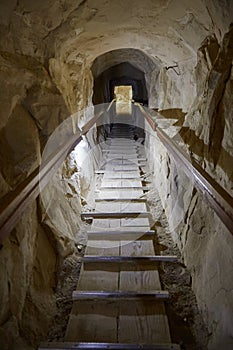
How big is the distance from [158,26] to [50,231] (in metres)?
1.88

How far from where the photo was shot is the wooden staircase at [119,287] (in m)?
1.63

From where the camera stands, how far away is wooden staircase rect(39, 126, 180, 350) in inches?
64.1

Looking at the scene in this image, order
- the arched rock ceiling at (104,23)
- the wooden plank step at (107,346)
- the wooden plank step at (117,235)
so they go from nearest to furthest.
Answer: the wooden plank step at (107,346) < the arched rock ceiling at (104,23) < the wooden plank step at (117,235)

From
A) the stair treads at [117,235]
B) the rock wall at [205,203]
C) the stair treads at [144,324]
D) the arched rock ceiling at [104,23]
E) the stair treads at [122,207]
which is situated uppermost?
the arched rock ceiling at [104,23]

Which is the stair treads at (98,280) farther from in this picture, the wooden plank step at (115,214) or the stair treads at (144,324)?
the wooden plank step at (115,214)

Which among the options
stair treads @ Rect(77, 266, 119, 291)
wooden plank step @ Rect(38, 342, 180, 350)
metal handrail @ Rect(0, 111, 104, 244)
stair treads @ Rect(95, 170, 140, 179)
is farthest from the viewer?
stair treads @ Rect(95, 170, 140, 179)

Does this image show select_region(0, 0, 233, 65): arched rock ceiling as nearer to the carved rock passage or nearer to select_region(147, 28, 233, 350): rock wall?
the carved rock passage

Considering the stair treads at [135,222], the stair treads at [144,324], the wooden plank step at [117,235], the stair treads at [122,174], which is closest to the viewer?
the stair treads at [144,324]

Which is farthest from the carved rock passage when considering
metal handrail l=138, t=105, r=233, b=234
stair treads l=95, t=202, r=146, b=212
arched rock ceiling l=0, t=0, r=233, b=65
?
stair treads l=95, t=202, r=146, b=212

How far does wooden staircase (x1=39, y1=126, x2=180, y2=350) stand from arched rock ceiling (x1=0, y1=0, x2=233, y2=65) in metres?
1.68

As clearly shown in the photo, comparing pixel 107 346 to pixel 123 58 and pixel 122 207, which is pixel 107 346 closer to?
pixel 122 207

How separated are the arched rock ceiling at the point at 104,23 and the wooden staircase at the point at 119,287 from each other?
1679 millimetres

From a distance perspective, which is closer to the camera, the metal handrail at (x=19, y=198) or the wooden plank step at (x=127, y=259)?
the metal handrail at (x=19, y=198)

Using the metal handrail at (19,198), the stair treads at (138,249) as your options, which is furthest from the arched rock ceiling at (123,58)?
the metal handrail at (19,198)
